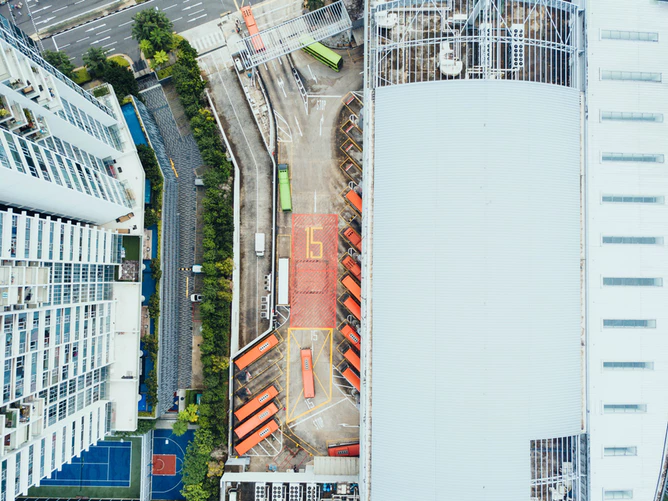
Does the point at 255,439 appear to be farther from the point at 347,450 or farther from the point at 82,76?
the point at 82,76

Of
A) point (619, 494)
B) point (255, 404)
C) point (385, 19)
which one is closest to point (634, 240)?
point (619, 494)

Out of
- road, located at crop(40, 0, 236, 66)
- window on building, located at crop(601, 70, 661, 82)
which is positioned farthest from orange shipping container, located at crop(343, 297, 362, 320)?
road, located at crop(40, 0, 236, 66)

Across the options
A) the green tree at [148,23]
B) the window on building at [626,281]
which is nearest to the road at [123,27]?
the green tree at [148,23]

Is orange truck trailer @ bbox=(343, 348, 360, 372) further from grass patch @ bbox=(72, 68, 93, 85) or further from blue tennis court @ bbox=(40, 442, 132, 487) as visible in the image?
grass patch @ bbox=(72, 68, 93, 85)

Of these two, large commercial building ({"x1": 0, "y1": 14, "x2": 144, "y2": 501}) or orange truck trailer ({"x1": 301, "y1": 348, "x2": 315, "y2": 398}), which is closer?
large commercial building ({"x1": 0, "y1": 14, "x2": 144, "y2": 501})

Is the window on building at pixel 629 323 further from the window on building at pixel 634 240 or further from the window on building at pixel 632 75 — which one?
the window on building at pixel 632 75

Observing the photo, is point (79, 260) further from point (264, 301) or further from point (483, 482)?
point (483, 482)

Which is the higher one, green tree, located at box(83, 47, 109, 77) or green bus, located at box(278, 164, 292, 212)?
green tree, located at box(83, 47, 109, 77)
